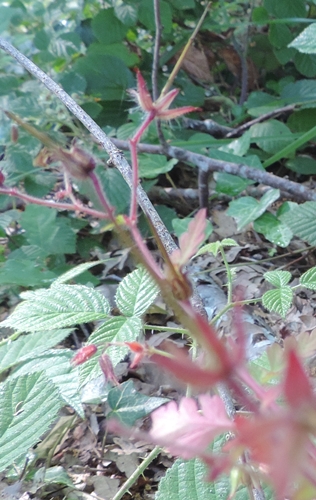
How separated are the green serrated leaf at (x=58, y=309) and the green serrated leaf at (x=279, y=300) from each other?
11.4 inches

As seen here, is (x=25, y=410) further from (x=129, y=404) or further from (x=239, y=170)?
(x=239, y=170)

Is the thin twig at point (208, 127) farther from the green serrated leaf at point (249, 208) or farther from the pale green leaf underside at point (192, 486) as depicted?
the pale green leaf underside at point (192, 486)

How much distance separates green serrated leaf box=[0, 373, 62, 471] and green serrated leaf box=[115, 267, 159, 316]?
7.6 inches

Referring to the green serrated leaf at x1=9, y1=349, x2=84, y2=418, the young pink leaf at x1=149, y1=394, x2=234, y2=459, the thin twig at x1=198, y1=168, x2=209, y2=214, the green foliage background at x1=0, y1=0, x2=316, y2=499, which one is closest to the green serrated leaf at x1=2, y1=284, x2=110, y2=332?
the green foliage background at x1=0, y1=0, x2=316, y2=499

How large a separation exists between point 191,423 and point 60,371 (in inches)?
28.9

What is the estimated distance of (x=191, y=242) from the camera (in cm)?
25

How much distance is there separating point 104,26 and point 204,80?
26.7 inches

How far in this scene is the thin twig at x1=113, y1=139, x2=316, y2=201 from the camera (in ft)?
5.06

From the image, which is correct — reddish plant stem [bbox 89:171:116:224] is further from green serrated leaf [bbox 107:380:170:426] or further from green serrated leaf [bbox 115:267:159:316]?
green serrated leaf [bbox 107:380:170:426]

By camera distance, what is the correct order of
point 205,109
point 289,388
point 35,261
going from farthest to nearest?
point 205,109
point 35,261
point 289,388

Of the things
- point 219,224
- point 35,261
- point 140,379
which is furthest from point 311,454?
point 219,224

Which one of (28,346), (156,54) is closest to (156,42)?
(156,54)

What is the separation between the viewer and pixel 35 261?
5.14 feet

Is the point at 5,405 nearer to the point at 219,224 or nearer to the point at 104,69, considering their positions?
the point at 219,224
